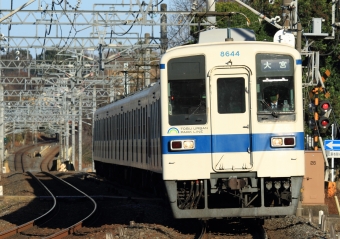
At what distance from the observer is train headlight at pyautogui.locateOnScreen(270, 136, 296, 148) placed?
1145 cm

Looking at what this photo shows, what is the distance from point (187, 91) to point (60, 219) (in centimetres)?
603

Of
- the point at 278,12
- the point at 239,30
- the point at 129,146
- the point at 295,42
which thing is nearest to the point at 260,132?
the point at 239,30

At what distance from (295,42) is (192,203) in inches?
258

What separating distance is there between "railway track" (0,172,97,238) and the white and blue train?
273 cm

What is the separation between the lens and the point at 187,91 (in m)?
11.6

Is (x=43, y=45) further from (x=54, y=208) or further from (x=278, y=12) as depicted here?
(x=54, y=208)

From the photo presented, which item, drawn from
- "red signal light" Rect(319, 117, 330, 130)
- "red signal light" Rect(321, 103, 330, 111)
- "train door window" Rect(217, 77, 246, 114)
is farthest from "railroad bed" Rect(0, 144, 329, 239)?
"red signal light" Rect(321, 103, 330, 111)

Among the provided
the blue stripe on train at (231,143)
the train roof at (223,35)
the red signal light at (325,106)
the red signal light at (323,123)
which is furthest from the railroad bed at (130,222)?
the red signal light at (325,106)

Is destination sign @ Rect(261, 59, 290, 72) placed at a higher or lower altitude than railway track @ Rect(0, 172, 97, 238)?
higher

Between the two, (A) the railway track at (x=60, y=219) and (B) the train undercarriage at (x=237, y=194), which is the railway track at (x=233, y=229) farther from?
(A) the railway track at (x=60, y=219)

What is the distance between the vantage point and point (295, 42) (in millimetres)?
17000

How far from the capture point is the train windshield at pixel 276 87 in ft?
37.7

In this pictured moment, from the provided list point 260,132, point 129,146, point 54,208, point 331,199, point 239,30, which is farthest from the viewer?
point 331,199

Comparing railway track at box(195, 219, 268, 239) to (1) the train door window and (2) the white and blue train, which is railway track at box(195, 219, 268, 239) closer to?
(2) the white and blue train
